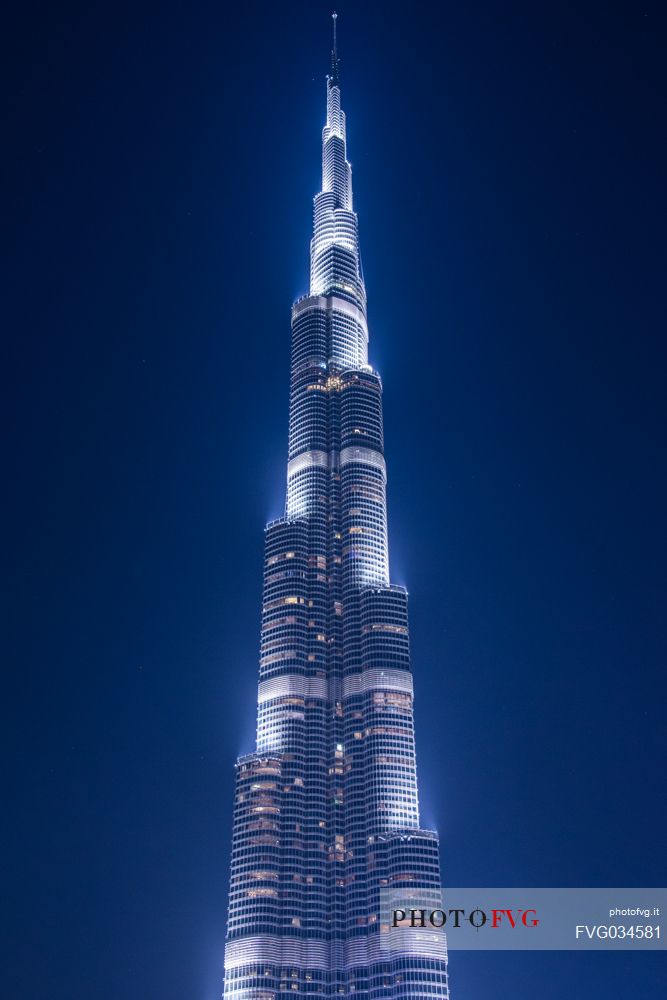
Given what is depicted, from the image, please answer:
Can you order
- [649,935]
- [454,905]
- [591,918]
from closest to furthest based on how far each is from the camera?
[649,935] → [591,918] → [454,905]

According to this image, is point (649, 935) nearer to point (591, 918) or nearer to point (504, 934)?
point (591, 918)

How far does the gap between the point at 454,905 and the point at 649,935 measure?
116ft

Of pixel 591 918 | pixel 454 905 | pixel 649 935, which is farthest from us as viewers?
pixel 454 905

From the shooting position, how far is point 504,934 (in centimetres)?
17062

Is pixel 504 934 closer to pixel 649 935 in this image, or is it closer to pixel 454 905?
pixel 454 905

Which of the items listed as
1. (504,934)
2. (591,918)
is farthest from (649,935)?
(504,934)

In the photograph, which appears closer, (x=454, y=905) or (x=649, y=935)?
(x=649, y=935)

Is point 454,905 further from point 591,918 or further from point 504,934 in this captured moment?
point 591,918

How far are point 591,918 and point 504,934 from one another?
15072 millimetres

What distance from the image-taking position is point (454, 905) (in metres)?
176

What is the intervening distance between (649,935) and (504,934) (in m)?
Answer: 27.7

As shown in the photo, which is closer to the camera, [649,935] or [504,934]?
[649,935]

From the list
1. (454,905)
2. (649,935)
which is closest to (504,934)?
(454,905)

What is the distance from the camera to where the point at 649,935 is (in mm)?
149250
